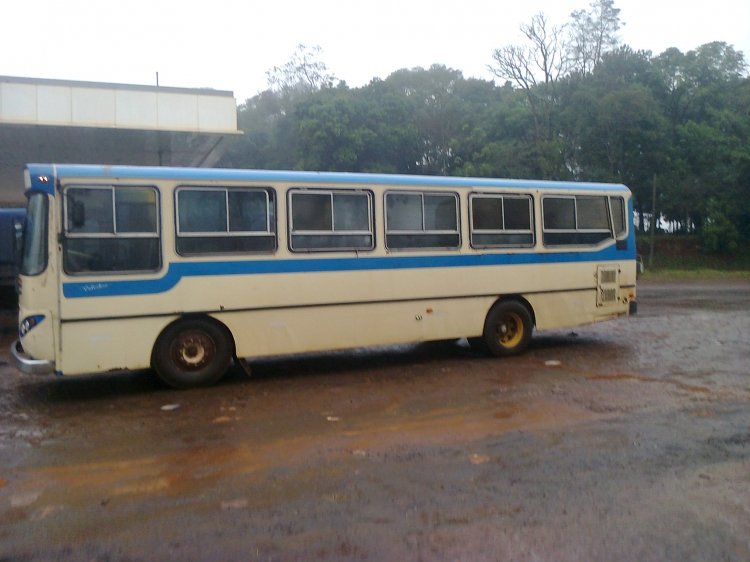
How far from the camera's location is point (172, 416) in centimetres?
791

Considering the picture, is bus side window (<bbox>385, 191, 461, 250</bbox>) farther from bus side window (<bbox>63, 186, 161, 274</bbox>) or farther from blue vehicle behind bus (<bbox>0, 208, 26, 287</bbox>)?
blue vehicle behind bus (<bbox>0, 208, 26, 287</bbox>)

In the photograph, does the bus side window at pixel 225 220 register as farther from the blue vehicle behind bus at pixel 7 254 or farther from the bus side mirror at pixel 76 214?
the blue vehicle behind bus at pixel 7 254

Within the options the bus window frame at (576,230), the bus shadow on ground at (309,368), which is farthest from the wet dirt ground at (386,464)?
the bus window frame at (576,230)

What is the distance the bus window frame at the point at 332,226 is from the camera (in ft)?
31.3

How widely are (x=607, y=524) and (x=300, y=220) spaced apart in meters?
5.95

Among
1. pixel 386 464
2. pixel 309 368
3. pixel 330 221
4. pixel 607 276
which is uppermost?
pixel 330 221

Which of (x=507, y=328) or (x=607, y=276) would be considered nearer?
(x=507, y=328)

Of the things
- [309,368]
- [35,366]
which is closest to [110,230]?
[35,366]

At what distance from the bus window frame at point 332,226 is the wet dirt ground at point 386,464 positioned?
1771 millimetres

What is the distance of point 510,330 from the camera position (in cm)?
1147

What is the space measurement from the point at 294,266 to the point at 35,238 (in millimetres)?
3070

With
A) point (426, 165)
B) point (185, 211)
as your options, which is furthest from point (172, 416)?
point (426, 165)

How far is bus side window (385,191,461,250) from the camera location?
33.7 feet

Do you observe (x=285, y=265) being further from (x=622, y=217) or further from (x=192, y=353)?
(x=622, y=217)
